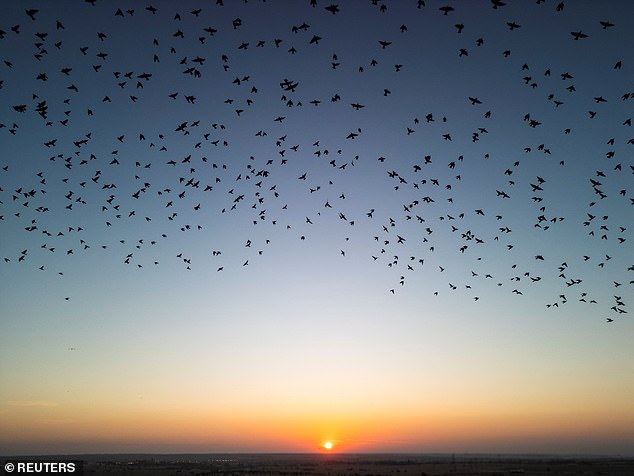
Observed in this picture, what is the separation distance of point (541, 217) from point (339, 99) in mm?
15776

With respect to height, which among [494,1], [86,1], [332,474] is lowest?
[332,474]

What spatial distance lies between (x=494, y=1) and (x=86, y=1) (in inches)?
712

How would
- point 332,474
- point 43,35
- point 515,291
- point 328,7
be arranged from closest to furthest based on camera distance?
point 328,7 → point 43,35 → point 515,291 → point 332,474

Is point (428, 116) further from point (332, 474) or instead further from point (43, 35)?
point (332, 474)

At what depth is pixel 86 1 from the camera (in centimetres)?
2433

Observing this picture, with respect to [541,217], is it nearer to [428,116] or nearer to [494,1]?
[428,116]

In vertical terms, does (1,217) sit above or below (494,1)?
below

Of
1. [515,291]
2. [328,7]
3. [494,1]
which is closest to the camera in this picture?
[494,1]

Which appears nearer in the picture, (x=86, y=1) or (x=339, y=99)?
(x=86, y=1)

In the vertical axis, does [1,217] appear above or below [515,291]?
above

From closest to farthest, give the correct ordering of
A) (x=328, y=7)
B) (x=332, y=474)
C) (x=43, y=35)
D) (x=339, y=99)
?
(x=328, y=7) → (x=43, y=35) → (x=339, y=99) → (x=332, y=474)

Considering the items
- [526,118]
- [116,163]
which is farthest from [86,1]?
[526,118]

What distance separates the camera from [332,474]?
345 ft

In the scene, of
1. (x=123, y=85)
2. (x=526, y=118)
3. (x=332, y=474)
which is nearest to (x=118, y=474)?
(x=332, y=474)
